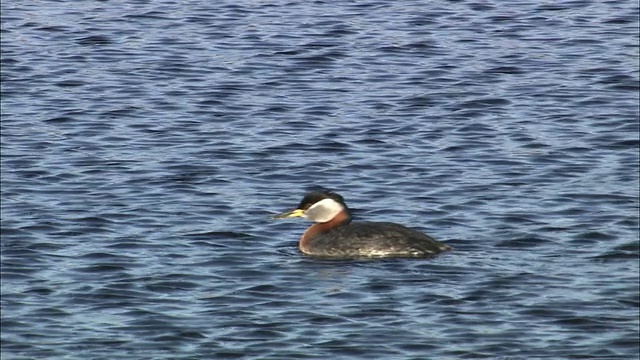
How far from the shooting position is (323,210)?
896 inches

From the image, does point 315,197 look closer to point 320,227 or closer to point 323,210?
point 323,210

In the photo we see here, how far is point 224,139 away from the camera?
2706cm

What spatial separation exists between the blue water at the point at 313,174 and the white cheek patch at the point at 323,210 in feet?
1.61

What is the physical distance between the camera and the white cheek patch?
2266cm

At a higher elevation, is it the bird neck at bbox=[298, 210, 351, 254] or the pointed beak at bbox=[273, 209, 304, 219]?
the pointed beak at bbox=[273, 209, 304, 219]

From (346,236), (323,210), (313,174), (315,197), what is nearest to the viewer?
(346,236)

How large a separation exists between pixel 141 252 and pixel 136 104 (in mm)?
8665

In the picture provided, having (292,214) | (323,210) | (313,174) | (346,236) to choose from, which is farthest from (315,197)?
(313,174)

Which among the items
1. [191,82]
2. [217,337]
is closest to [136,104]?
[191,82]

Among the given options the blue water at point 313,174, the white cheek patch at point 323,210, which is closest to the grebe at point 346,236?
the white cheek patch at point 323,210

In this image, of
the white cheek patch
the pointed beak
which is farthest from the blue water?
the white cheek patch

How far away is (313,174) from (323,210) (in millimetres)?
2467

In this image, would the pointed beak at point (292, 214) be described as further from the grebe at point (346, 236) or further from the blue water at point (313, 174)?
the blue water at point (313, 174)

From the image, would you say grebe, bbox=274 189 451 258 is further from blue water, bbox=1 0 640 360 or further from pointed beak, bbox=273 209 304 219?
blue water, bbox=1 0 640 360
